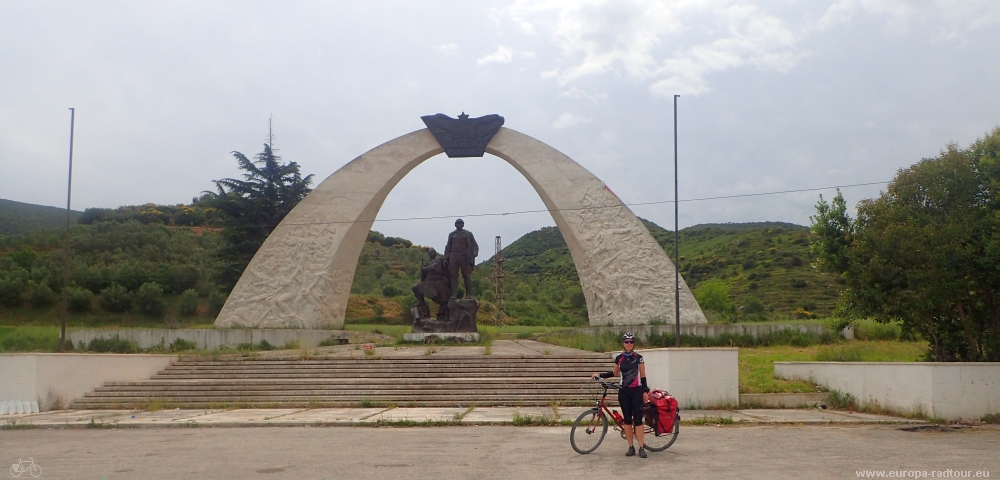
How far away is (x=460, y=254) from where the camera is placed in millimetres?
17688

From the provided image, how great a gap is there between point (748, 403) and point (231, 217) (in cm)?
2308

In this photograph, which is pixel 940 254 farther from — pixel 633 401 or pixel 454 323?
pixel 454 323

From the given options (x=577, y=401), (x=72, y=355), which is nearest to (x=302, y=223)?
(x=72, y=355)

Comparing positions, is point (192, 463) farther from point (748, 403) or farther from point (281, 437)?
point (748, 403)

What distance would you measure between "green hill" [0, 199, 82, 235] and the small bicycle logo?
45.3 meters

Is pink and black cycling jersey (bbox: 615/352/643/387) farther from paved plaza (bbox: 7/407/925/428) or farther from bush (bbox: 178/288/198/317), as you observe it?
bush (bbox: 178/288/198/317)

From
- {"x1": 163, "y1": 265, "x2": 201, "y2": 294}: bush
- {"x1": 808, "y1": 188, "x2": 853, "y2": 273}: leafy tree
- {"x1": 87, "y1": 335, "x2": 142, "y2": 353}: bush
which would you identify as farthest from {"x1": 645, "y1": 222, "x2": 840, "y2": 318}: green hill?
{"x1": 87, "y1": 335, "x2": 142, "y2": 353}: bush

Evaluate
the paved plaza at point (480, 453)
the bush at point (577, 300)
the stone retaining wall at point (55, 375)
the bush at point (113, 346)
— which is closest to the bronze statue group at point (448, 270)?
the bush at point (113, 346)

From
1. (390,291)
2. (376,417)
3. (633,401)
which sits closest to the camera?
(633,401)

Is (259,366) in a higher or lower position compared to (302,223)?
lower

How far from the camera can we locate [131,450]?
645 cm

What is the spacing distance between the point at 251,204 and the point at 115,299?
730cm

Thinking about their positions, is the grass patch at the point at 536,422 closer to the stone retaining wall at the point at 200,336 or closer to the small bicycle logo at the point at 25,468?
the small bicycle logo at the point at 25,468

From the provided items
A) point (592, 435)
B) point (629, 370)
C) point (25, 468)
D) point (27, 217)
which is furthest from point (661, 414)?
point (27, 217)
